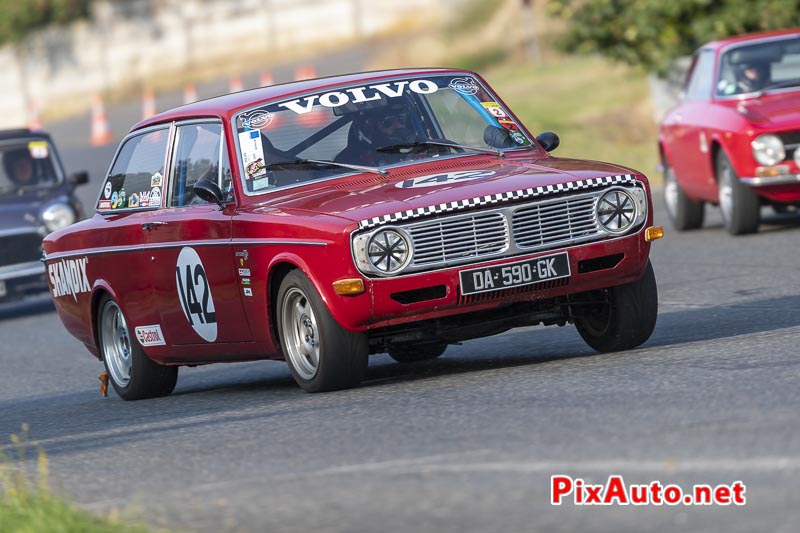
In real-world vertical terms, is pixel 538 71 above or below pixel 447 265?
below

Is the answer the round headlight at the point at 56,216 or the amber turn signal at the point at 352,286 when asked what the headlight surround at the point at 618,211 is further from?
the round headlight at the point at 56,216

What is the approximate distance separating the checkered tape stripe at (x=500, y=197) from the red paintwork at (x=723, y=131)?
5797 millimetres

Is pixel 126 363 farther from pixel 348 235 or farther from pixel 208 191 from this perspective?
pixel 348 235

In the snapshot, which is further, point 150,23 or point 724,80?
point 150,23

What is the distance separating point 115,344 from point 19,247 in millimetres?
6567

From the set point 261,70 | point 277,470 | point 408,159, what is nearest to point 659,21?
point 408,159

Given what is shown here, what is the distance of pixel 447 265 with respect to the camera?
308 inches

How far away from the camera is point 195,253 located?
8.85 metres

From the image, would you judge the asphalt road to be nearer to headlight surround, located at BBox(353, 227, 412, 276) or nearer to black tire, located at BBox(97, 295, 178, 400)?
black tire, located at BBox(97, 295, 178, 400)

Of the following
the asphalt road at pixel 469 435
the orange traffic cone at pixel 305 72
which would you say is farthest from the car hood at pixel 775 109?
the orange traffic cone at pixel 305 72

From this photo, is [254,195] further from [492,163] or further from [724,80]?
[724,80]

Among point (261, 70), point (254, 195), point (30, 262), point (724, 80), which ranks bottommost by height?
point (261, 70)

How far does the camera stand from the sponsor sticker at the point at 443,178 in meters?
8.13

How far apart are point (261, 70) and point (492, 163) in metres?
38.9
